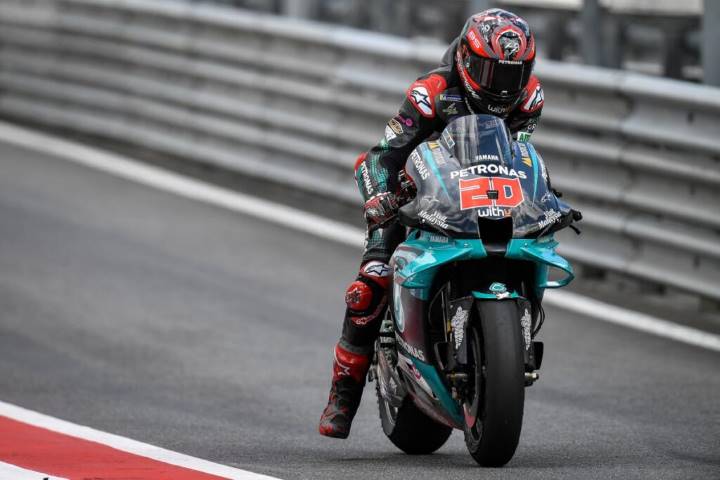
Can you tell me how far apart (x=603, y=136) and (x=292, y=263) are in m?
2.38

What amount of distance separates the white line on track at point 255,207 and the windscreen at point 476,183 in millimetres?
3621

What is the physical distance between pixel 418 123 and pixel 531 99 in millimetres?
477

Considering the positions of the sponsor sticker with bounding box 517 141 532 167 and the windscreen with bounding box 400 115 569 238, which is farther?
the sponsor sticker with bounding box 517 141 532 167

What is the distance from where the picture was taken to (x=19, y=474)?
627cm

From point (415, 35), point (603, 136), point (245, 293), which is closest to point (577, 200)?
point (603, 136)

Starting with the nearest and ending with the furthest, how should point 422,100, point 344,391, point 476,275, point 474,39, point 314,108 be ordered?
point 476,275
point 474,39
point 422,100
point 344,391
point 314,108

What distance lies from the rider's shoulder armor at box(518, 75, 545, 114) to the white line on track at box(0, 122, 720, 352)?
3239mm

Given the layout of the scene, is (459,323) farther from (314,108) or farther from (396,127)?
(314,108)

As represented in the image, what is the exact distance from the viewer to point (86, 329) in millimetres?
9977

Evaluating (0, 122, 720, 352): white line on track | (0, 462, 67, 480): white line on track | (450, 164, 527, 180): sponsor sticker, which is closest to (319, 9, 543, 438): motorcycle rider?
(450, 164, 527, 180): sponsor sticker

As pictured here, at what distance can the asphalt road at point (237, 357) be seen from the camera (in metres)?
7.06

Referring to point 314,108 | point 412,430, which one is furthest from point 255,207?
point 412,430

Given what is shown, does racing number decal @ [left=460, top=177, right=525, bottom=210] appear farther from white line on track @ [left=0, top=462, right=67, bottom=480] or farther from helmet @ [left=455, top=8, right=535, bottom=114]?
white line on track @ [left=0, top=462, right=67, bottom=480]

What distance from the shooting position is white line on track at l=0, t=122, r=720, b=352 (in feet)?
33.3
